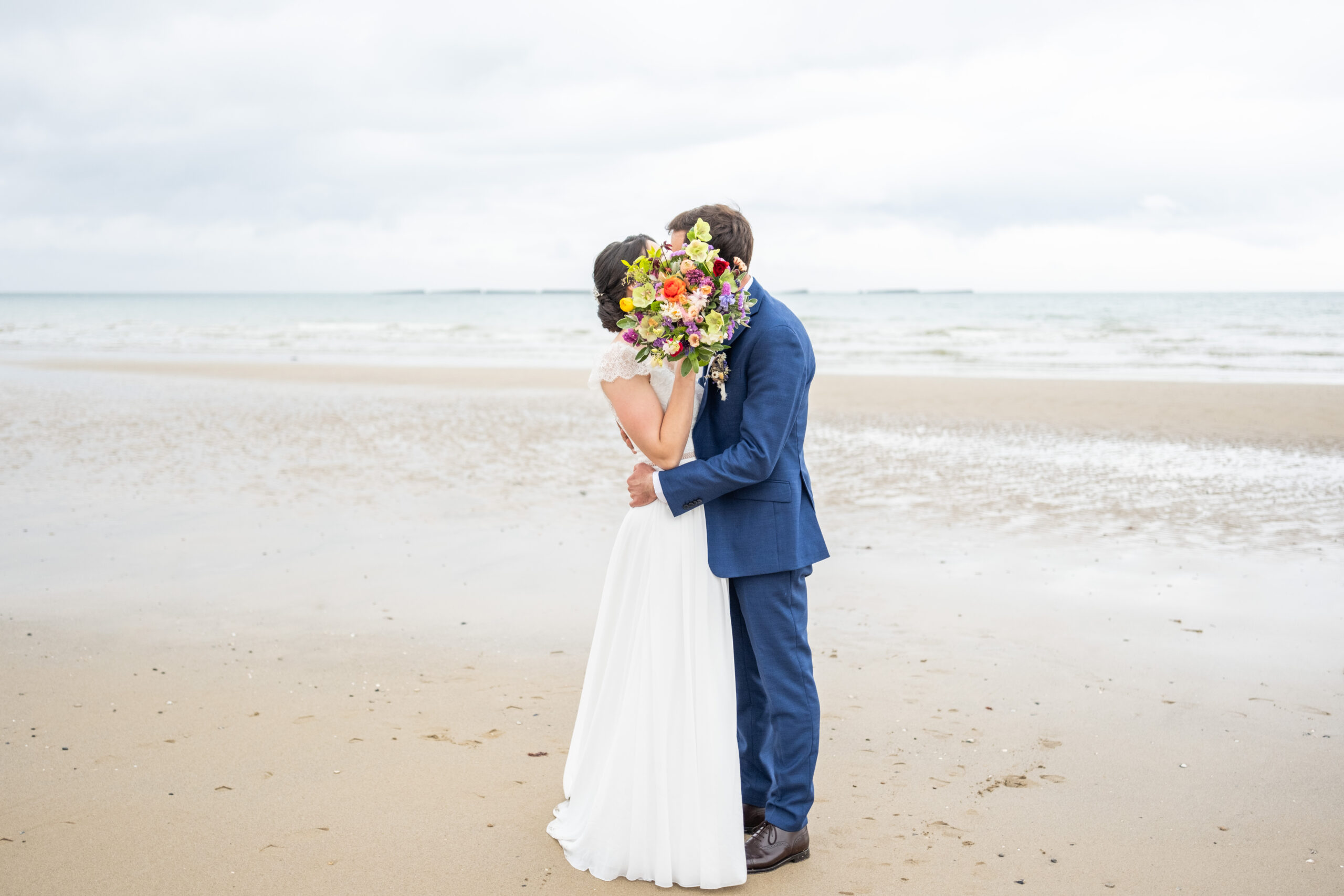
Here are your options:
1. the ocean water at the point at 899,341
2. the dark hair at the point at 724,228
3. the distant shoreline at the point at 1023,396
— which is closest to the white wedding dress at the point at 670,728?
the dark hair at the point at 724,228

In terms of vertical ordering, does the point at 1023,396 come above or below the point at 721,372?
below

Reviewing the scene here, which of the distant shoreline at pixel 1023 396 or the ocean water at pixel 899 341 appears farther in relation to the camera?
the ocean water at pixel 899 341

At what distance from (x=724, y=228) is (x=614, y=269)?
0.36 metres

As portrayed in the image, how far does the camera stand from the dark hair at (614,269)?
289 cm

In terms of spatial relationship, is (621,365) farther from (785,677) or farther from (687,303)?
(785,677)

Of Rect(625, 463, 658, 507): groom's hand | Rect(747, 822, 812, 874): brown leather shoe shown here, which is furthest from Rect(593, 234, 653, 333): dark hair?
Rect(747, 822, 812, 874): brown leather shoe

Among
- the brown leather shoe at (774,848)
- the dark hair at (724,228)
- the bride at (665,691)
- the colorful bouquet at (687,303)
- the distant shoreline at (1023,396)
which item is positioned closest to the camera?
Answer: the colorful bouquet at (687,303)

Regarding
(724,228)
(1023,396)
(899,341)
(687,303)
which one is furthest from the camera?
(899,341)

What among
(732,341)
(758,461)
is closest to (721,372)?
(732,341)

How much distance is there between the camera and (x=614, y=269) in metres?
2.91

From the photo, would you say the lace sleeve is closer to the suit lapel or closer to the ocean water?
the suit lapel

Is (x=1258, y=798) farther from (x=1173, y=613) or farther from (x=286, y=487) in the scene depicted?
(x=286, y=487)

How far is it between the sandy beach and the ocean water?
1437 centimetres

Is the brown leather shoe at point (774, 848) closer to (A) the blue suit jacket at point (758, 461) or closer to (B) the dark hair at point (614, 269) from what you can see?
(A) the blue suit jacket at point (758, 461)
